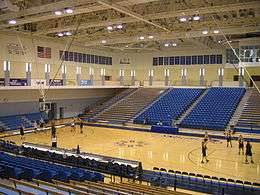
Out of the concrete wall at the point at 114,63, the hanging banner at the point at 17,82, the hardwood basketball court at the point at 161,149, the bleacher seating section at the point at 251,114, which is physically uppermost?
the concrete wall at the point at 114,63

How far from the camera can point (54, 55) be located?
1324 inches

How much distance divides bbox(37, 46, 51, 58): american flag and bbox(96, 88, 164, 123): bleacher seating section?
8.85 meters

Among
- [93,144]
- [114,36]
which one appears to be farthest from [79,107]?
[93,144]

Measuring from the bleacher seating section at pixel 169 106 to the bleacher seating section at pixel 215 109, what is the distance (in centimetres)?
125

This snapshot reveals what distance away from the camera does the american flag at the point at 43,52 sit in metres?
31.6

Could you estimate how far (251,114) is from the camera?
90.4ft

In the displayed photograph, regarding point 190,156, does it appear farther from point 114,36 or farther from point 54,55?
point 54,55

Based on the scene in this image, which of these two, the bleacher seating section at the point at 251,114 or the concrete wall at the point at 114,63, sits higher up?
the concrete wall at the point at 114,63

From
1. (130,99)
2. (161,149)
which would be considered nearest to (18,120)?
(130,99)

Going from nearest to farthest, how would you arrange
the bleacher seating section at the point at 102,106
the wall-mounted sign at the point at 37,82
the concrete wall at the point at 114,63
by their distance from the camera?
the wall-mounted sign at the point at 37,82 < the concrete wall at the point at 114,63 < the bleacher seating section at the point at 102,106

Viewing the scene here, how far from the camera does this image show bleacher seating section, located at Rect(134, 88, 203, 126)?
29781 mm

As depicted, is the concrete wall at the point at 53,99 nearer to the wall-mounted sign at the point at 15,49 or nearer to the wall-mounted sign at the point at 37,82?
the wall-mounted sign at the point at 37,82

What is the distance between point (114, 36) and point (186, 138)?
1338 cm

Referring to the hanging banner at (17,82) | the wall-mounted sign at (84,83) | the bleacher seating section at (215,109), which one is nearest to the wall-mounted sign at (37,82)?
the hanging banner at (17,82)
